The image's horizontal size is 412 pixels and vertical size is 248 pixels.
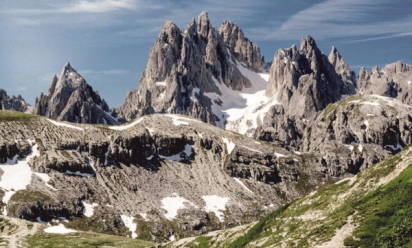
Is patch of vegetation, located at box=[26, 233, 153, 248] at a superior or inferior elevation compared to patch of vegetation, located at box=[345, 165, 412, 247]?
inferior

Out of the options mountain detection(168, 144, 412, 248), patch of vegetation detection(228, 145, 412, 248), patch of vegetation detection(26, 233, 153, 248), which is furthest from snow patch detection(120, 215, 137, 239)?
patch of vegetation detection(228, 145, 412, 248)

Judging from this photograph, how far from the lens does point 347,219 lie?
5159 cm

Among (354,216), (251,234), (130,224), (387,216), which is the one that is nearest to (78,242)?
(130,224)

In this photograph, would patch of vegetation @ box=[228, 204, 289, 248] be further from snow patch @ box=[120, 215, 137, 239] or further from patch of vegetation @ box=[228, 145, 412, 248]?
snow patch @ box=[120, 215, 137, 239]

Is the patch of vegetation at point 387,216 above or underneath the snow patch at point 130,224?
above

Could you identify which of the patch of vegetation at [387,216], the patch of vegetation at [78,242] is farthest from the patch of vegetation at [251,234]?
the patch of vegetation at [78,242]

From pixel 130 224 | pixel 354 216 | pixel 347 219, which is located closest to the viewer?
pixel 354 216

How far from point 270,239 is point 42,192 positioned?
15925 cm

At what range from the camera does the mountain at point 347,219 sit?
4559 centimetres

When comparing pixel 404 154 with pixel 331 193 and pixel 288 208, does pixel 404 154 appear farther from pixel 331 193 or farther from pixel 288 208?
pixel 288 208

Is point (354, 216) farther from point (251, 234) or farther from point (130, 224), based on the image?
point (130, 224)

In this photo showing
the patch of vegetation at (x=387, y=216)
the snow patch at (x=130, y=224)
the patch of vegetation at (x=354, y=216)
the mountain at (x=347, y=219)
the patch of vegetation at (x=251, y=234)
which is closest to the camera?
the patch of vegetation at (x=387, y=216)

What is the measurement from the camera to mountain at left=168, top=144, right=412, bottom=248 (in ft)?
150

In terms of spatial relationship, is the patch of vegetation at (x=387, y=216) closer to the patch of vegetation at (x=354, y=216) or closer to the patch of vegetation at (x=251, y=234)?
the patch of vegetation at (x=354, y=216)
